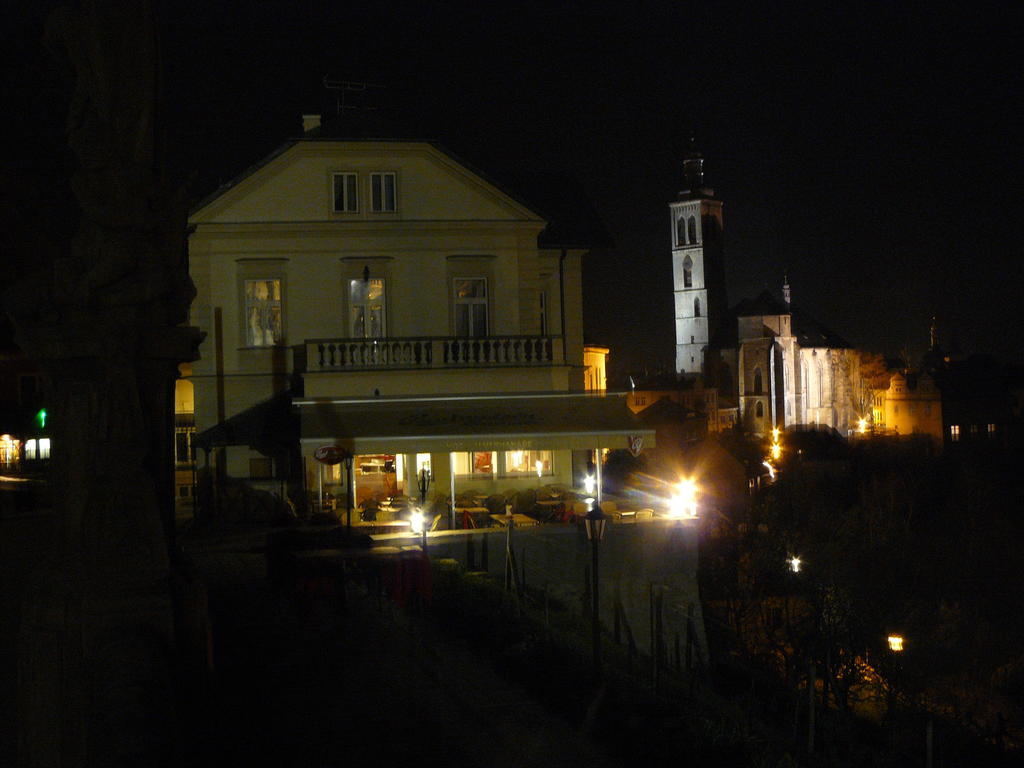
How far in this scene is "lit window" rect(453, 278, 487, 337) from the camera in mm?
27906

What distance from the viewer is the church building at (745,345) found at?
13562cm

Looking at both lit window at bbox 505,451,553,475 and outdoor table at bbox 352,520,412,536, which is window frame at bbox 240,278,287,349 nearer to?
lit window at bbox 505,451,553,475

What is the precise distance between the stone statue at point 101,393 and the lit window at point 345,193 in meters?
20.5

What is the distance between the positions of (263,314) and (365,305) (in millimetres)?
2490

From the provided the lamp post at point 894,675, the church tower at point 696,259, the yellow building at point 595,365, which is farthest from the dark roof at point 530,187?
the church tower at point 696,259

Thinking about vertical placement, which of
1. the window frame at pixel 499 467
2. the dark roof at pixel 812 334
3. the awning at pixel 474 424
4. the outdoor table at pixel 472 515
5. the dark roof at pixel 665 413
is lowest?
the outdoor table at pixel 472 515

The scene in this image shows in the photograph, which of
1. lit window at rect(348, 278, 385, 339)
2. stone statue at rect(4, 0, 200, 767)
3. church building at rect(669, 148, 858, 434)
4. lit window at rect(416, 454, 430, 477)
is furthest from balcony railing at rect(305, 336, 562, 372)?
church building at rect(669, 148, 858, 434)

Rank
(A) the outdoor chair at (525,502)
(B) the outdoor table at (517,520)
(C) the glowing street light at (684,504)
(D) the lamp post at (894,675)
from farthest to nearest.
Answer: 1. (A) the outdoor chair at (525,502)
2. (C) the glowing street light at (684,504)
3. (B) the outdoor table at (517,520)
4. (D) the lamp post at (894,675)

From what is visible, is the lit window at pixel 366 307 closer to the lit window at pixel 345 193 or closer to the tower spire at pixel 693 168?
the lit window at pixel 345 193

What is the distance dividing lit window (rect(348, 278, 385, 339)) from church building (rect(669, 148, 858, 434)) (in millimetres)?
104441

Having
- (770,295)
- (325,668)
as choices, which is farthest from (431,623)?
(770,295)

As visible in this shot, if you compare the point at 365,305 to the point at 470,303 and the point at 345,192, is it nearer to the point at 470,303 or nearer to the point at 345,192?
the point at 470,303

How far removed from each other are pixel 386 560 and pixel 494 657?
132 inches

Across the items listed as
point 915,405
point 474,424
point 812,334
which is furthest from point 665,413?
point 474,424
